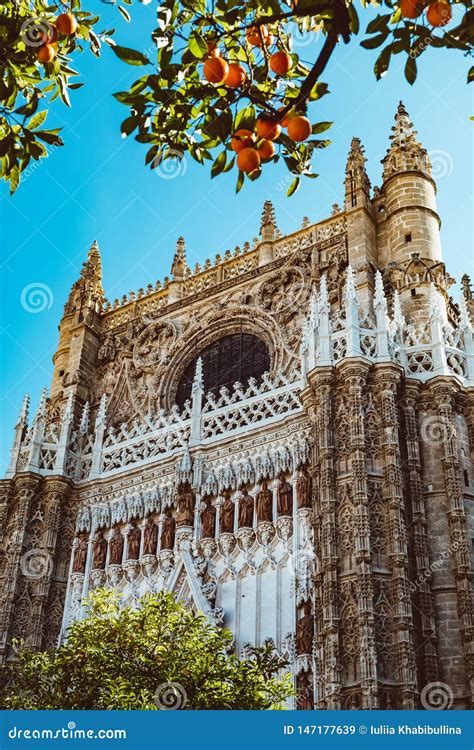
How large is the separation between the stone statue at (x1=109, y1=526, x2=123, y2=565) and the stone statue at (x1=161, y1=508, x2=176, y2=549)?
50.6 inches

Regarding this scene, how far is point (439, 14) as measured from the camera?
20.3 feet

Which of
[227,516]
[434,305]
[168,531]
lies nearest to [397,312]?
[434,305]

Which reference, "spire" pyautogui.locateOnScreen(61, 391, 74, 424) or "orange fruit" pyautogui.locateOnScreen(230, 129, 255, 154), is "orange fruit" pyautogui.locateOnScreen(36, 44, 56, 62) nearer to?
"orange fruit" pyautogui.locateOnScreen(230, 129, 255, 154)

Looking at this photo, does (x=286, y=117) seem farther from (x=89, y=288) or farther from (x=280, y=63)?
(x=89, y=288)

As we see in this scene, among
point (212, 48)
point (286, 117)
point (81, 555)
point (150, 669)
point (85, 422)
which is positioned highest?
point (85, 422)

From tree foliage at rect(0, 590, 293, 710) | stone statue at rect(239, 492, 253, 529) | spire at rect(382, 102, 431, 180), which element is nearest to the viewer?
tree foliage at rect(0, 590, 293, 710)

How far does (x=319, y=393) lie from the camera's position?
58.9 feet

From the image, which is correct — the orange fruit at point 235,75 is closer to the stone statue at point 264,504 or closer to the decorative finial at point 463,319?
the stone statue at point 264,504

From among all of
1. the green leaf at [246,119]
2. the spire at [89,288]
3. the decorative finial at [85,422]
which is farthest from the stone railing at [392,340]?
the green leaf at [246,119]

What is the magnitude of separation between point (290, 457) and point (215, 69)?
12981 mm

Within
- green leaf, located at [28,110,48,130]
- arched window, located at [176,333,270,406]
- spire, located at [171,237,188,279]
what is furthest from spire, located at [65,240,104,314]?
green leaf, located at [28,110,48,130]

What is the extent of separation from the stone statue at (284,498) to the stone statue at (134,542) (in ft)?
12.6

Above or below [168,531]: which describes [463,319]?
above

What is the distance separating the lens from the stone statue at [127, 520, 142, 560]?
2030cm
